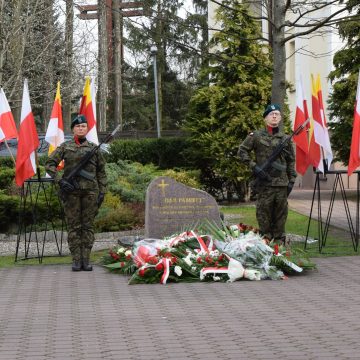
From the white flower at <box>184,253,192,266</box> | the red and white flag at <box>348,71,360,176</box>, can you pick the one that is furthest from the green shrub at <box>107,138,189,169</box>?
the white flower at <box>184,253,192,266</box>

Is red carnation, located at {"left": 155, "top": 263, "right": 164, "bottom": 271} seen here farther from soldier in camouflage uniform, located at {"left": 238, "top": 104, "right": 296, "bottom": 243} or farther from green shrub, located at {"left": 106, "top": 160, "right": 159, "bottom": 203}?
green shrub, located at {"left": 106, "top": 160, "right": 159, "bottom": 203}

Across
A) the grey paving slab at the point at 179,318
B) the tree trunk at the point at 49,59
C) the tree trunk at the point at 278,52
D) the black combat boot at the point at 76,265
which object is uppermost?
the tree trunk at the point at 49,59

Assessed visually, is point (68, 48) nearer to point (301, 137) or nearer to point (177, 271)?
point (301, 137)

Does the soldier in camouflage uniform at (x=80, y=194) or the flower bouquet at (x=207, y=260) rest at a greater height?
the soldier in camouflage uniform at (x=80, y=194)

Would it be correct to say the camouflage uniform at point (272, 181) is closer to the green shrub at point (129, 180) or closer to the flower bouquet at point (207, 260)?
the flower bouquet at point (207, 260)

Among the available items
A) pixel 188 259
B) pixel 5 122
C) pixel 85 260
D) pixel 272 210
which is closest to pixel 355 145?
pixel 272 210

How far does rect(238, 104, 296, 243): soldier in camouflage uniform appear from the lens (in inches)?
487

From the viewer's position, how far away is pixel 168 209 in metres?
13.0

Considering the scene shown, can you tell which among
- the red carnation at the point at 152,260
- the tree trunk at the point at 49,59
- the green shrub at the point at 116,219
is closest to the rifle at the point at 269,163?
the red carnation at the point at 152,260

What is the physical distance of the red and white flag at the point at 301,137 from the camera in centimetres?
1346

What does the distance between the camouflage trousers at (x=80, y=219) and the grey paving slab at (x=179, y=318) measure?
16.1 inches

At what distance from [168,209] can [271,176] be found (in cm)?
154

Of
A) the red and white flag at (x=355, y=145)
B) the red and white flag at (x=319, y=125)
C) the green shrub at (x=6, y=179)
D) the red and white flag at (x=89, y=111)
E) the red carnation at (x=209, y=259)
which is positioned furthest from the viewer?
the green shrub at (x=6, y=179)

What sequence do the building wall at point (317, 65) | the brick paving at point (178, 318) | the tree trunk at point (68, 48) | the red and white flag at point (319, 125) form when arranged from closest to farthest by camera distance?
the brick paving at point (178, 318)
the red and white flag at point (319, 125)
the building wall at point (317, 65)
the tree trunk at point (68, 48)
